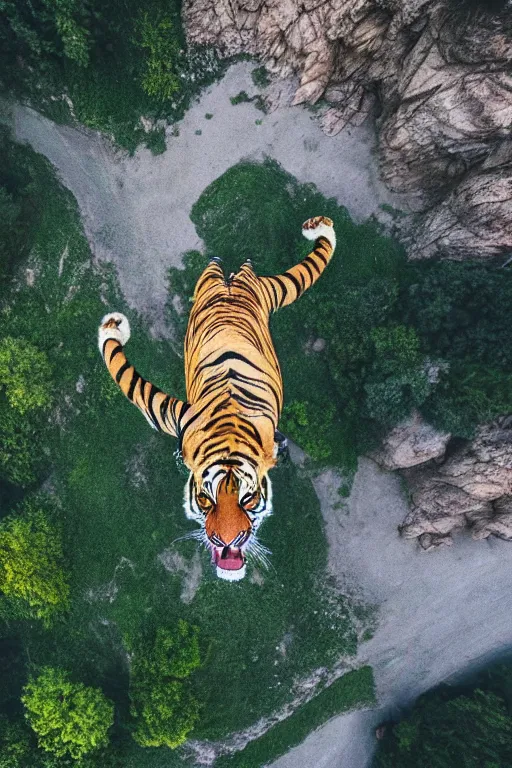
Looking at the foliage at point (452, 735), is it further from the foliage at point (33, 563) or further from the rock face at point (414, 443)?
the foliage at point (33, 563)

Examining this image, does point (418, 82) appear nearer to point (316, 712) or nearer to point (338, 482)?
point (338, 482)

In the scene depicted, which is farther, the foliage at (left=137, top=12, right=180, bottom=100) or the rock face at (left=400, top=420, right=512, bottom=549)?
the foliage at (left=137, top=12, right=180, bottom=100)

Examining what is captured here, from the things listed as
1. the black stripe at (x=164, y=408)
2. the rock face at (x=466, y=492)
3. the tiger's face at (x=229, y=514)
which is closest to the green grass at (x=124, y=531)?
the rock face at (x=466, y=492)

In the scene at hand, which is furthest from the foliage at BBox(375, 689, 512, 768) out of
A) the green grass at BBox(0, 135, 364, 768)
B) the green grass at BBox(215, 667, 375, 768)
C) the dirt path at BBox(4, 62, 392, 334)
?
the dirt path at BBox(4, 62, 392, 334)

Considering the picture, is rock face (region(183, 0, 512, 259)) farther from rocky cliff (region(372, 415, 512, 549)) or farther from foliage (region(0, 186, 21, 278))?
foliage (region(0, 186, 21, 278))

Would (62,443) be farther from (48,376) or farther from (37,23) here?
(37,23)

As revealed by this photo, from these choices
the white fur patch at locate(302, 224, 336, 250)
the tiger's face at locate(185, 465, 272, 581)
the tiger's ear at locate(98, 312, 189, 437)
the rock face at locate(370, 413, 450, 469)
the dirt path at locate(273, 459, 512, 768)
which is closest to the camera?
the tiger's face at locate(185, 465, 272, 581)
